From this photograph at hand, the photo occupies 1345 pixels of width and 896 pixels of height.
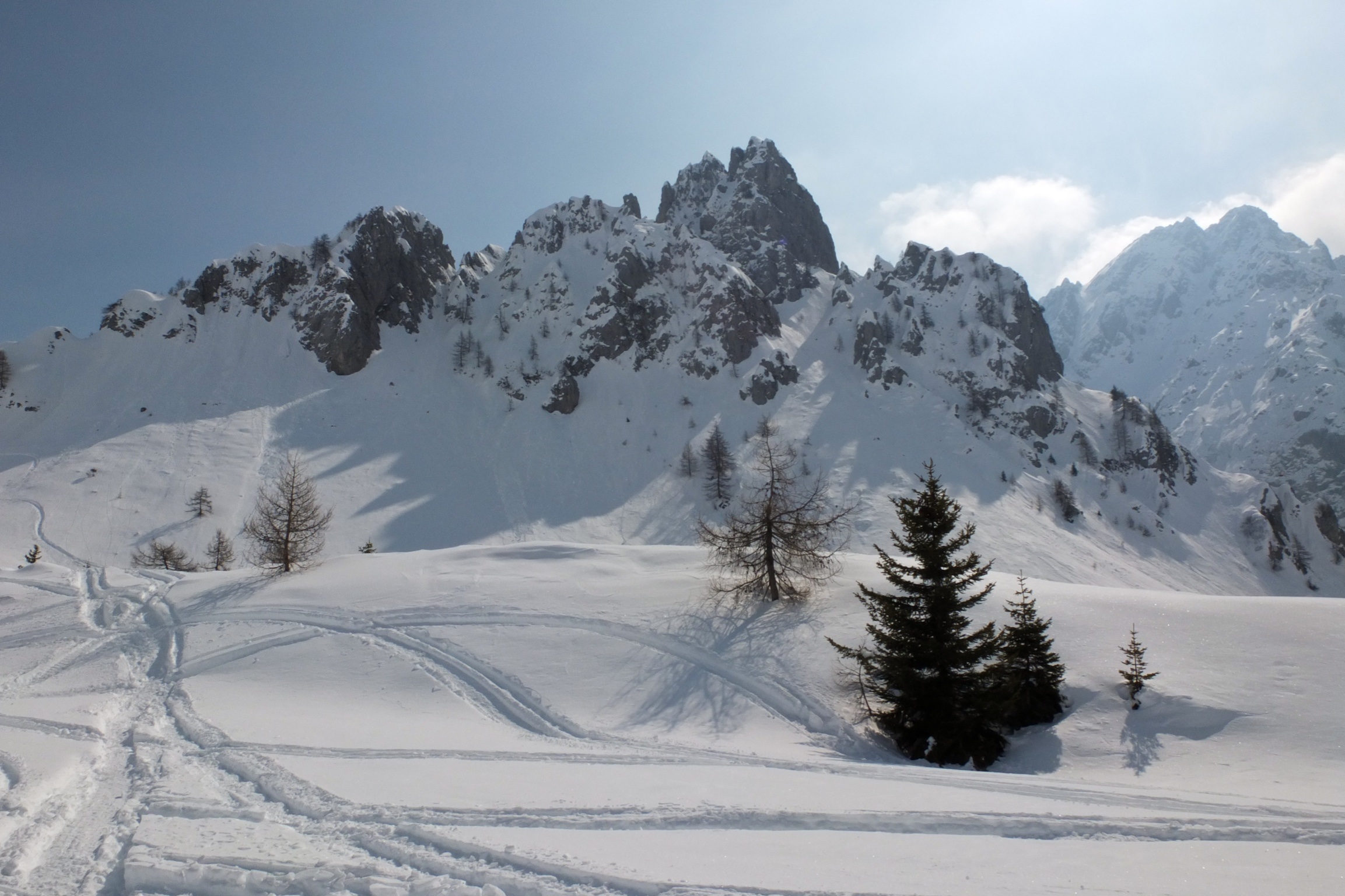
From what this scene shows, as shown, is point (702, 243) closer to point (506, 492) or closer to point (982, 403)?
point (982, 403)

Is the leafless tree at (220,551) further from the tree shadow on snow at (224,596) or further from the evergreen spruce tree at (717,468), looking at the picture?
the evergreen spruce tree at (717,468)

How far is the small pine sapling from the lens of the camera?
14211 millimetres

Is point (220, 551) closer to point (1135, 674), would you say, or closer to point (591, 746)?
point (591, 746)

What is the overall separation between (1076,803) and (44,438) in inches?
3847

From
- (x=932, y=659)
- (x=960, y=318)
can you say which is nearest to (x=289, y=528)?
(x=932, y=659)

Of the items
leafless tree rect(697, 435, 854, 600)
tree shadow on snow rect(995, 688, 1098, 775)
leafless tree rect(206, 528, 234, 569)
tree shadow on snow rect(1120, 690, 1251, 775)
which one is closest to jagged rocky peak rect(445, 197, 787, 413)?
leafless tree rect(206, 528, 234, 569)

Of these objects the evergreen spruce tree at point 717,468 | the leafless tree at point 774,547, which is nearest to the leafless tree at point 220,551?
the leafless tree at point 774,547

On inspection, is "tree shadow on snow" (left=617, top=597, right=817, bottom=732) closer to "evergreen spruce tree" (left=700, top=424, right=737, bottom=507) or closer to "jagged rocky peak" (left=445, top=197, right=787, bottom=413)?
"evergreen spruce tree" (left=700, top=424, right=737, bottom=507)

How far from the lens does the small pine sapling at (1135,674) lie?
46.6 feet

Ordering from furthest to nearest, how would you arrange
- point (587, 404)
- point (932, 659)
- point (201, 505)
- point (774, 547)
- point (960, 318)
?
point (960, 318)
point (587, 404)
point (201, 505)
point (774, 547)
point (932, 659)

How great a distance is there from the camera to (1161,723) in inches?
526

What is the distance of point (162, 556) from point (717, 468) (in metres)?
50.4

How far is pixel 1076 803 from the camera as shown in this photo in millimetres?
8352

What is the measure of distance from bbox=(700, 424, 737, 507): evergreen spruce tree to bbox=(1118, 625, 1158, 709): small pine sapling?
53100 mm
